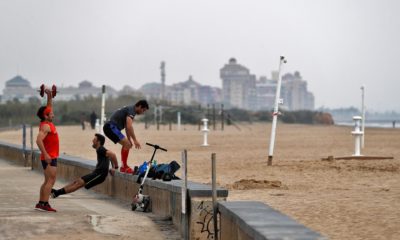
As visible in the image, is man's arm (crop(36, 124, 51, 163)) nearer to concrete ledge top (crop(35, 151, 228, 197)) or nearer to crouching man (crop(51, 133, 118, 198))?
crouching man (crop(51, 133, 118, 198))

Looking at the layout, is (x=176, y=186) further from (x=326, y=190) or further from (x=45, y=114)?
(x=326, y=190)

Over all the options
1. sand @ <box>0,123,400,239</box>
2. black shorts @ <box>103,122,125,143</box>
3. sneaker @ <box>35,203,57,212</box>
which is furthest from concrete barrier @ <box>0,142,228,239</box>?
sneaker @ <box>35,203,57,212</box>

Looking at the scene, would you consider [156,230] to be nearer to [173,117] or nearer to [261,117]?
[173,117]

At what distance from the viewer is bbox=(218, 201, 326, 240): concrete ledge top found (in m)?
8.03

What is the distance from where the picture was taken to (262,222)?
894cm

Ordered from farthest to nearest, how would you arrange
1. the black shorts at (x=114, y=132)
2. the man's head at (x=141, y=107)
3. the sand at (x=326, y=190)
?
the black shorts at (x=114, y=132) → the man's head at (x=141, y=107) → the sand at (x=326, y=190)

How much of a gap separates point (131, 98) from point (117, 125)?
133602 millimetres

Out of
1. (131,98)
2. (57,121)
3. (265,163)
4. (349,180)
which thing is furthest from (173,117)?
(349,180)

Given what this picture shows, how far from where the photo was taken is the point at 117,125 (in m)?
17.2

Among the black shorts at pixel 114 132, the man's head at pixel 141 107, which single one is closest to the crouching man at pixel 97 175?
the black shorts at pixel 114 132

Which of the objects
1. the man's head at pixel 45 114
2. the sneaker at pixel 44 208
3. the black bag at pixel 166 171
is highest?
the man's head at pixel 45 114

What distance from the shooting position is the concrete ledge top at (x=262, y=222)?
316 inches

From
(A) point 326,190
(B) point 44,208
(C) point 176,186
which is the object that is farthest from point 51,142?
(A) point 326,190

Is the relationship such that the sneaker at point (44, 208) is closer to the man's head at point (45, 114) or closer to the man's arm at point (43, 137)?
the man's arm at point (43, 137)
